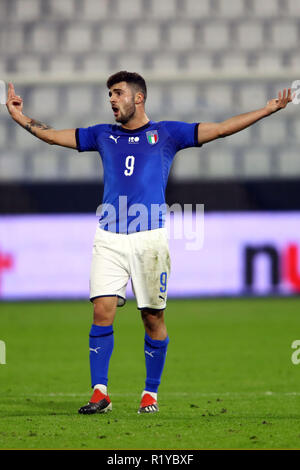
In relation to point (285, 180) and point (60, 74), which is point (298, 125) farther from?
point (60, 74)

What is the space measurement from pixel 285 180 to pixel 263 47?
12.3ft

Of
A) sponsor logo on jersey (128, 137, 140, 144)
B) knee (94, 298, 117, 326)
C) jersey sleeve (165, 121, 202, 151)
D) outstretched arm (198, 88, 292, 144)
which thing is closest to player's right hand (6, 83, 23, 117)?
sponsor logo on jersey (128, 137, 140, 144)

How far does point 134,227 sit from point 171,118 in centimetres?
936

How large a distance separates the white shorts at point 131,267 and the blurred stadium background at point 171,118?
7.44 metres

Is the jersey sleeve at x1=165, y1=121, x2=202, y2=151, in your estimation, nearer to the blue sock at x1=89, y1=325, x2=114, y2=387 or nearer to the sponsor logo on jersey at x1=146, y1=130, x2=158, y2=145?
the sponsor logo on jersey at x1=146, y1=130, x2=158, y2=145

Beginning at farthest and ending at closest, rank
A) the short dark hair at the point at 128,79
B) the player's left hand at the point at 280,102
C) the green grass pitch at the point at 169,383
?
the short dark hair at the point at 128,79, the player's left hand at the point at 280,102, the green grass pitch at the point at 169,383

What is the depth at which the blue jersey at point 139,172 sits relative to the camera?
4750mm

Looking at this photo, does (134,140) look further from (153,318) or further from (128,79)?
(153,318)

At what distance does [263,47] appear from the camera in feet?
49.8

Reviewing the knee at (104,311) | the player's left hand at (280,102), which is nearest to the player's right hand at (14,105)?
the knee at (104,311)

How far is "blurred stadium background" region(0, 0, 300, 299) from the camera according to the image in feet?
40.2

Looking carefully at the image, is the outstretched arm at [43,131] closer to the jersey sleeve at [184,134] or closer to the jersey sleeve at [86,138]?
the jersey sleeve at [86,138]

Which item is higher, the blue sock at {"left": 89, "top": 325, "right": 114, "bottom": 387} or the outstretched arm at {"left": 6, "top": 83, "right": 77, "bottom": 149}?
the outstretched arm at {"left": 6, "top": 83, "right": 77, "bottom": 149}

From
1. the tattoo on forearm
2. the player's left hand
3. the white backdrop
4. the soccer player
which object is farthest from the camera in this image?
the white backdrop
